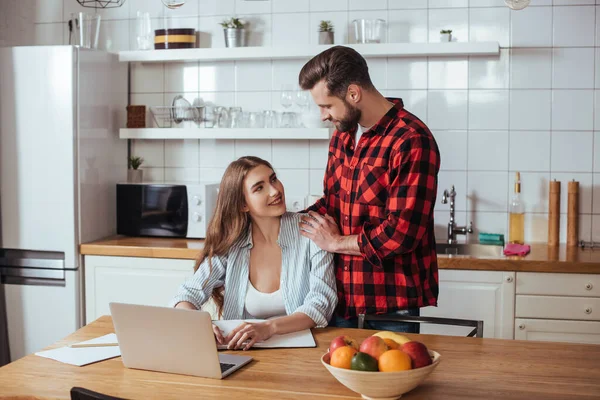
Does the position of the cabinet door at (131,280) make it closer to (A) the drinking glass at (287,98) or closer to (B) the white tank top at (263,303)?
(A) the drinking glass at (287,98)

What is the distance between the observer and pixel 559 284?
10.5ft

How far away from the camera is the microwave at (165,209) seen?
3.76 m

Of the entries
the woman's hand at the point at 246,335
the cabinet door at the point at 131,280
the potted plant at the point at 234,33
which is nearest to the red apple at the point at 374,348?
the woman's hand at the point at 246,335

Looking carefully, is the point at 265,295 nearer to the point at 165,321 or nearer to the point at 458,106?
the point at 165,321

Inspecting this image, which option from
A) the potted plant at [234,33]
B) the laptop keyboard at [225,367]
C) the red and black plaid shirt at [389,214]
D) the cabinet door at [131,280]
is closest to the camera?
the laptop keyboard at [225,367]

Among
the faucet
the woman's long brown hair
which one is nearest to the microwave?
the faucet

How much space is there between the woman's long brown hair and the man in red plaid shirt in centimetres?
21

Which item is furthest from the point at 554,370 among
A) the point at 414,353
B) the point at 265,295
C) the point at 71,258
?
the point at 71,258

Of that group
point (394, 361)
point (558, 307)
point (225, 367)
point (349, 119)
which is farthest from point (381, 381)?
point (558, 307)

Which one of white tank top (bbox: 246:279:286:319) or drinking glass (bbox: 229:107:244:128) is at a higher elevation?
drinking glass (bbox: 229:107:244:128)

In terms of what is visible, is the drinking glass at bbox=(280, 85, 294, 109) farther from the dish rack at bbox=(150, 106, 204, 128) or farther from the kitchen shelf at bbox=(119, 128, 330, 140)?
the dish rack at bbox=(150, 106, 204, 128)

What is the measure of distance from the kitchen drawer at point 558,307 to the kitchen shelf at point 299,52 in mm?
1228

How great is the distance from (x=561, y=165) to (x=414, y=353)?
8.04ft

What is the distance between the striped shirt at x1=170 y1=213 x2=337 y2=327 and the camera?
229 cm
